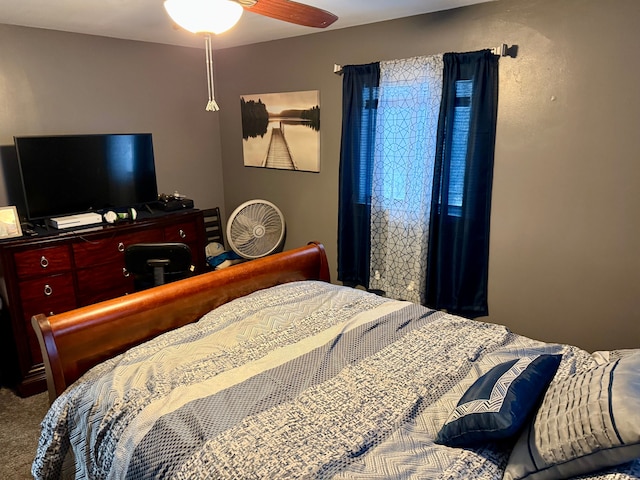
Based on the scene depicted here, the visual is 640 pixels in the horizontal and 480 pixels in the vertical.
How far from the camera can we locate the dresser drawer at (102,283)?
3129 mm

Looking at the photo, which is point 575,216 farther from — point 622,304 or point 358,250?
point 358,250

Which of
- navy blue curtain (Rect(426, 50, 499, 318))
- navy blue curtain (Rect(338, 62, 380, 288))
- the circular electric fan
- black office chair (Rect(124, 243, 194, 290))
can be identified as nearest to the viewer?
black office chair (Rect(124, 243, 194, 290))

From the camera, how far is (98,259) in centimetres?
317

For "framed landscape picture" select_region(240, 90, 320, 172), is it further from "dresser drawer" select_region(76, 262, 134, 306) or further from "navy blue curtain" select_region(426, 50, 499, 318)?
"dresser drawer" select_region(76, 262, 134, 306)

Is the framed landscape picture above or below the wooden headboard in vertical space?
above

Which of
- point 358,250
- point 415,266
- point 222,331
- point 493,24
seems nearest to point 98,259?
point 222,331

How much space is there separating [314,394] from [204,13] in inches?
56.1

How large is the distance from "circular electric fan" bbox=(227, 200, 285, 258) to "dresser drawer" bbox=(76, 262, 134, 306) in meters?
0.82

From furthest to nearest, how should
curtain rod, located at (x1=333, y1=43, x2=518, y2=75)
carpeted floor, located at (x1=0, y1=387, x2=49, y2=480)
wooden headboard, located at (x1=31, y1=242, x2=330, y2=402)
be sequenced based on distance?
curtain rod, located at (x1=333, y1=43, x2=518, y2=75), carpeted floor, located at (x1=0, y1=387, x2=49, y2=480), wooden headboard, located at (x1=31, y1=242, x2=330, y2=402)

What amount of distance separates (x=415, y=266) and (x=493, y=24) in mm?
1581

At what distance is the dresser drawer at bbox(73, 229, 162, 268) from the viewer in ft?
10.1

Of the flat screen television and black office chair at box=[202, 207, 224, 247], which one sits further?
black office chair at box=[202, 207, 224, 247]

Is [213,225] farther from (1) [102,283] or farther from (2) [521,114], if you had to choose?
(2) [521,114]

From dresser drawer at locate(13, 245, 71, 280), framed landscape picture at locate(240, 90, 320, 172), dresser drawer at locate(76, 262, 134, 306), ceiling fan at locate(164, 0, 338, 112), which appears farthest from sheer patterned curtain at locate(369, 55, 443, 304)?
dresser drawer at locate(13, 245, 71, 280)
